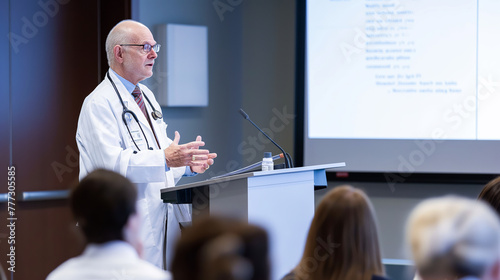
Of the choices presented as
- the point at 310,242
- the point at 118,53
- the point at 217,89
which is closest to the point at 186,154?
the point at 118,53

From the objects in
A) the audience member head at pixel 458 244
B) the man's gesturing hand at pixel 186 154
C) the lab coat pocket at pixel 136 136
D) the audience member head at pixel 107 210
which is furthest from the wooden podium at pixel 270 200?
the audience member head at pixel 458 244

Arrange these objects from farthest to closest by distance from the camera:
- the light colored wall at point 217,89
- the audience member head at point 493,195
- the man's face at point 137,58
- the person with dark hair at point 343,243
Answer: the light colored wall at point 217,89
the man's face at point 137,58
the audience member head at point 493,195
the person with dark hair at point 343,243

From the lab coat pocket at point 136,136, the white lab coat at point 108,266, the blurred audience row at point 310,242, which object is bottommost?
the white lab coat at point 108,266

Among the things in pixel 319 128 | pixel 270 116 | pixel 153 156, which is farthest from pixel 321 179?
pixel 270 116

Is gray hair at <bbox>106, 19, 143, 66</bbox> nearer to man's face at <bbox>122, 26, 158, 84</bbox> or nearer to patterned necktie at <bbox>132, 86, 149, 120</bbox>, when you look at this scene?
man's face at <bbox>122, 26, 158, 84</bbox>

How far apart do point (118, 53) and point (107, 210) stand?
1918mm

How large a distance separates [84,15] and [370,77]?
79.8 inches

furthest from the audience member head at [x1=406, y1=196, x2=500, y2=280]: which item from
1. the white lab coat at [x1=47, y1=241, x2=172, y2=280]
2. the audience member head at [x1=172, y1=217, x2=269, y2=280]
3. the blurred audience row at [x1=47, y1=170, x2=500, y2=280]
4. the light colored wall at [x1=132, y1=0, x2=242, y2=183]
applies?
the light colored wall at [x1=132, y1=0, x2=242, y2=183]

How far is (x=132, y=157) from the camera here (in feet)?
10.2

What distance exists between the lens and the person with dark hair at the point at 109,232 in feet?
5.13

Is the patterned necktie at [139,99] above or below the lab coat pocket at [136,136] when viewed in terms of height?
above

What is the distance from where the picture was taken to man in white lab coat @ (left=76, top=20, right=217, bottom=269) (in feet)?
10.1

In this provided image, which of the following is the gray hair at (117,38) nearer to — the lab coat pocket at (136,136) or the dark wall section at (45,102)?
the lab coat pocket at (136,136)

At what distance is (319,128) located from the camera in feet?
15.8
